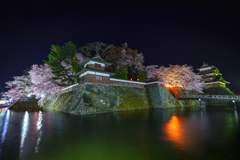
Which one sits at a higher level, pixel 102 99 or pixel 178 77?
pixel 178 77

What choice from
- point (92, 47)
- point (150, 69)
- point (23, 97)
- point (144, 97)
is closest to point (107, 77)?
point (144, 97)

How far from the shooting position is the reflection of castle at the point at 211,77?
128ft

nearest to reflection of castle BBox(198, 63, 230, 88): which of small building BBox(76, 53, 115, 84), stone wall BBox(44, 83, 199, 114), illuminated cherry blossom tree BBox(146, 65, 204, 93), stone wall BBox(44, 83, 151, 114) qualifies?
illuminated cherry blossom tree BBox(146, 65, 204, 93)

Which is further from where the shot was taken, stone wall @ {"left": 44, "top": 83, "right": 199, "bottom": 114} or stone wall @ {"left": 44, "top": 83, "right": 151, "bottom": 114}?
stone wall @ {"left": 44, "top": 83, "right": 199, "bottom": 114}

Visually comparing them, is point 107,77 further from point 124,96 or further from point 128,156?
point 128,156

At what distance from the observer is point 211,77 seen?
4075 centimetres

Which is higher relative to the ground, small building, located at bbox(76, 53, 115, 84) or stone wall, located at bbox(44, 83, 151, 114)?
small building, located at bbox(76, 53, 115, 84)

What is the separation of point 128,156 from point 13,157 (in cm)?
474

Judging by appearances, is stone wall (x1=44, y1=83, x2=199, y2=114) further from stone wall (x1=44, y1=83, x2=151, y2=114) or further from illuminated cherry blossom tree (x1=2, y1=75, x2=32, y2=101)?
illuminated cherry blossom tree (x1=2, y1=75, x2=32, y2=101)

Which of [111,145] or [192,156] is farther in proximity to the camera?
[111,145]

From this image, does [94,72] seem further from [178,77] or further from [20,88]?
[20,88]

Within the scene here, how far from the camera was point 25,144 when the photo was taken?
6070 mm

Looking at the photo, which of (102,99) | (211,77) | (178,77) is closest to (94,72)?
(102,99)

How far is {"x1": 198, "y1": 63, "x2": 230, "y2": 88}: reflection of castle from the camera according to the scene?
128ft
